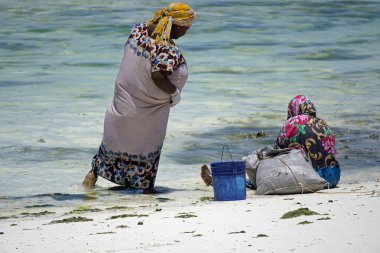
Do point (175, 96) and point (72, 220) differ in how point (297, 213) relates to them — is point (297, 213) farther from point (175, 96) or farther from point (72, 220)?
point (175, 96)

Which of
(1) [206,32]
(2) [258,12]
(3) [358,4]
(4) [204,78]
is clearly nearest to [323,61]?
(4) [204,78]

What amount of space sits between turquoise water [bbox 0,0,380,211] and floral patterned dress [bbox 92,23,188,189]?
0.73 ft

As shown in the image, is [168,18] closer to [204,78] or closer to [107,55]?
[204,78]

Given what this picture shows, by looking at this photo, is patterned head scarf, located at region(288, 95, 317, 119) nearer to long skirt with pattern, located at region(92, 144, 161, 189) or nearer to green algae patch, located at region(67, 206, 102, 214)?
long skirt with pattern, located at region(92, 144, 161, 189)

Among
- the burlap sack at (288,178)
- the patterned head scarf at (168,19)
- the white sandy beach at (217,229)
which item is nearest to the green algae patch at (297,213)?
the white sandy beach at (217,229)

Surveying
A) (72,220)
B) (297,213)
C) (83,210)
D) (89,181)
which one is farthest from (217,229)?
(89,181)

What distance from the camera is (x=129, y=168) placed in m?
9.45

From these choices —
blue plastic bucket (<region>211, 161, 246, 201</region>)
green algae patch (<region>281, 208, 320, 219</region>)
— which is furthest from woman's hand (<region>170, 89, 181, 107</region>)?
green algae patch (<region>281, 208, 320, 219</region>)

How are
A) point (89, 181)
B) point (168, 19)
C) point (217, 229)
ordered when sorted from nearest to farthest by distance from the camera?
1. point (217, 229)
2. point (168, 19)
3. point (89, 181)

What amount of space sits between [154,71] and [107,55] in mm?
11917

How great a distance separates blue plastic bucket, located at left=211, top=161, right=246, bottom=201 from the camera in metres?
8.42

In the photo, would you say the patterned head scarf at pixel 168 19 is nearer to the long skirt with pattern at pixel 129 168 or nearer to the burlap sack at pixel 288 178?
the long skirt with pattern at pixel 129 168

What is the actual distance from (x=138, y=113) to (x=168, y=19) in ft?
2.69

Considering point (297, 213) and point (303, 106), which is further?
point (303, 106)
